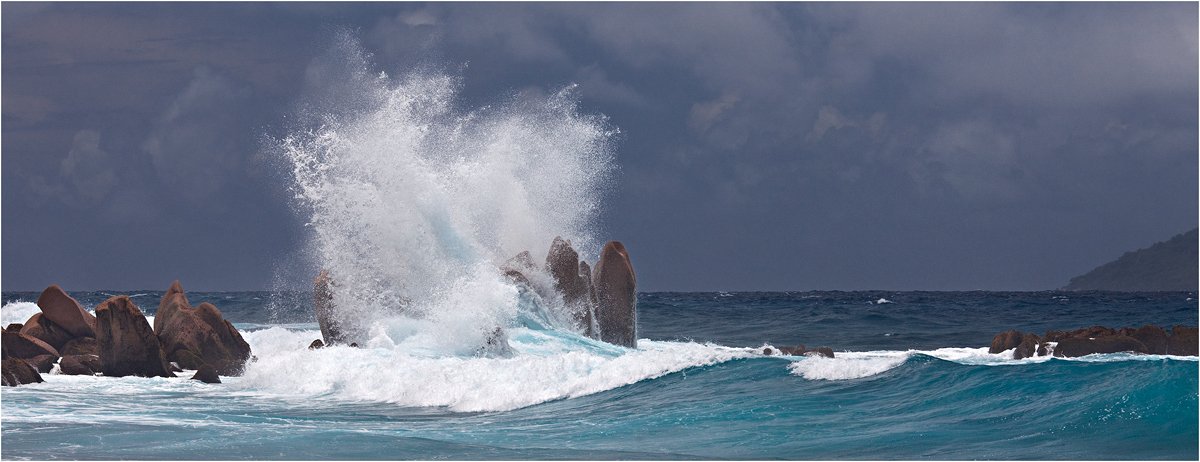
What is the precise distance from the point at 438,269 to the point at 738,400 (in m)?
10.1

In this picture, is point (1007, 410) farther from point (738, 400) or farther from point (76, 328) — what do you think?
point (76, 328)

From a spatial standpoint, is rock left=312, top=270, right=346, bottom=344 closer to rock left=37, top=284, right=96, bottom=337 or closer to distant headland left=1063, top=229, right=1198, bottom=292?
rock left=37, top=284, right=96, bottom=337

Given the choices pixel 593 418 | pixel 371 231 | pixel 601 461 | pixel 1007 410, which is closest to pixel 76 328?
pixel 371 231

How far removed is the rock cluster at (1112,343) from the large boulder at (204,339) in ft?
45.4

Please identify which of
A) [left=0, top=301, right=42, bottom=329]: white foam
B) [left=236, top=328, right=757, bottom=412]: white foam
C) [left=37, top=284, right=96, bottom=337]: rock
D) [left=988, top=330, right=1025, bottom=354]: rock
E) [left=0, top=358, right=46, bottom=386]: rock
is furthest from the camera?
[left=0, top=301, right=42, bottom=329]: white foam

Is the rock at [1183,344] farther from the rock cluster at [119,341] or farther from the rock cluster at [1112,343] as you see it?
the rock cluster at [119,341]

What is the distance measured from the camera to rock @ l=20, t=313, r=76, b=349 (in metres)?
22.1

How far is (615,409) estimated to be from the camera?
1506 centimetres

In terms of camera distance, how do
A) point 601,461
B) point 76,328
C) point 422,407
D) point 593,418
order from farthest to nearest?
point 76,328 → point 422,407 → point 593,418 → point 601,461

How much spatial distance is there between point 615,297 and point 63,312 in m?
10.8

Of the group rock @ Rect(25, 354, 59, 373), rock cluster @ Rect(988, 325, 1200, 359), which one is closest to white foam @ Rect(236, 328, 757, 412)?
rock @ Rect(25, 354, 59, 373)

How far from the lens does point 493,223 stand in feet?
82.9

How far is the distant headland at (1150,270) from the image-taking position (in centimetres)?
13400

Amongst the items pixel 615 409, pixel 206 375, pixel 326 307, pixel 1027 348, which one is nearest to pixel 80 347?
pixel 206 375
